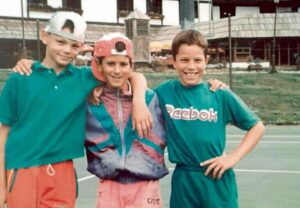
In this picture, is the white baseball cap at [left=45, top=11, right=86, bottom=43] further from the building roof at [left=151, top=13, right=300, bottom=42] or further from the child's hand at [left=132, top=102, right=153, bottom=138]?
the building roof at [left=151, top=13, right=300, bottom=42]

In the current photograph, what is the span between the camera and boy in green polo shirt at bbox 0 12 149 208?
321cm

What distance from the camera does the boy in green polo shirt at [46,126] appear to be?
3205mm

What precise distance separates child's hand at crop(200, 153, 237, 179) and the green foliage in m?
10.8

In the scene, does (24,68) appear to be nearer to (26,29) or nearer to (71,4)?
(26,29)

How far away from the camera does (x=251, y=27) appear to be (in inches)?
1184

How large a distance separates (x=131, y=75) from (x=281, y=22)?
95.2ft

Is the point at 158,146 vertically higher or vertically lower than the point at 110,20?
lower

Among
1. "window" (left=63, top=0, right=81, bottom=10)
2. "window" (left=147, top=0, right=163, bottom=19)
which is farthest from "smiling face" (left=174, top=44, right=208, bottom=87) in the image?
"window" (left=147, top=0, right=163, bottom=19)

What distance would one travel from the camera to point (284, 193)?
652 centimetres

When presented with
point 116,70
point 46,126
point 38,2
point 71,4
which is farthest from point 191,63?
point 71,4

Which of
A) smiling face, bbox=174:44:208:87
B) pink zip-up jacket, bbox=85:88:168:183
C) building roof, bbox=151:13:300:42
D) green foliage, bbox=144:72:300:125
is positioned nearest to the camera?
pink zip-up jacket, bbox=85:88:168:183

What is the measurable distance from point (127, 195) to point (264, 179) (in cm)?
432

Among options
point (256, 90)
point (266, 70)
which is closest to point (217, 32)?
point (266, 70)

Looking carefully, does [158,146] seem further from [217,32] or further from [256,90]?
[217,32]
